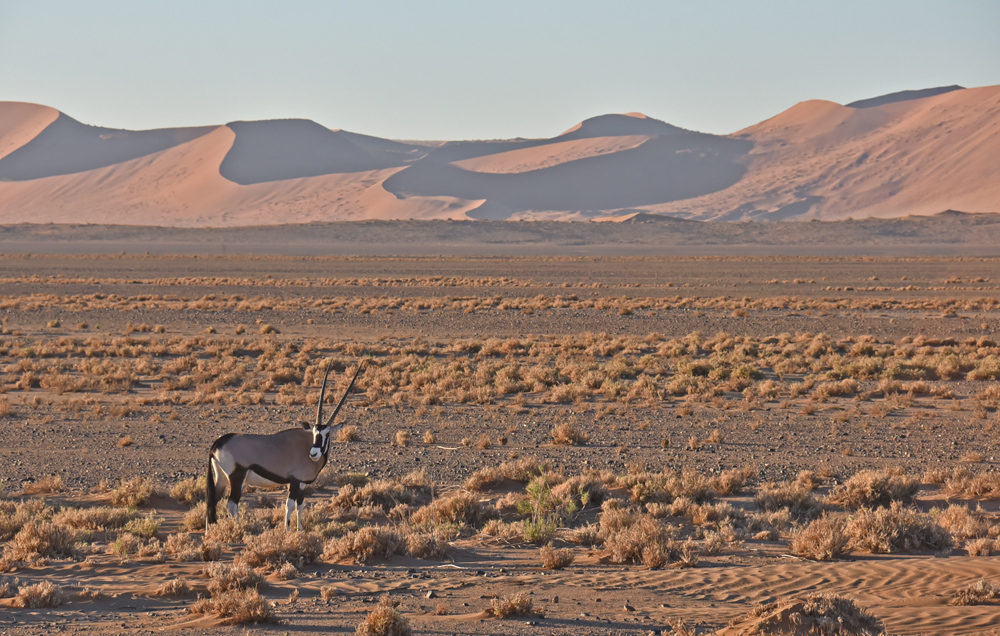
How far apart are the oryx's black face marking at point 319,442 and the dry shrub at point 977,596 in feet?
14.5

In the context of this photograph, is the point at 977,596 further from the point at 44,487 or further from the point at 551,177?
the point at 551,177

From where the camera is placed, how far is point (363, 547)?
730 cm

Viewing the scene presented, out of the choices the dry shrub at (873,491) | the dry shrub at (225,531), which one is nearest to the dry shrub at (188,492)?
the dry shrub at (225,531)

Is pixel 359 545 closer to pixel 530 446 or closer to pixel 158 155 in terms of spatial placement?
pixel 530 446

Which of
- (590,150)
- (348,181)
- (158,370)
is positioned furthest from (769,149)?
(158,370)

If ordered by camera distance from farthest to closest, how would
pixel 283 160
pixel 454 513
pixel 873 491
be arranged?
pixel 283 160, pixel 873 491, pixel 454 513

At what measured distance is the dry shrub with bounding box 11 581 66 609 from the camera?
608 cm

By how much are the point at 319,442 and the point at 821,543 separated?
379cm

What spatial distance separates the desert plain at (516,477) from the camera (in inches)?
243

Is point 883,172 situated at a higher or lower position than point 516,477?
higher

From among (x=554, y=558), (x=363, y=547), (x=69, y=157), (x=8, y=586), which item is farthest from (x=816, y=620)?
(x=69, y=157)

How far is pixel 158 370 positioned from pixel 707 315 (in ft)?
61.7

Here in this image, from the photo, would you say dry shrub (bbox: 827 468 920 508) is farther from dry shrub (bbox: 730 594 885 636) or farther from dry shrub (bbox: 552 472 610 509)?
dry shrub (bbox: 730 594 885 636)

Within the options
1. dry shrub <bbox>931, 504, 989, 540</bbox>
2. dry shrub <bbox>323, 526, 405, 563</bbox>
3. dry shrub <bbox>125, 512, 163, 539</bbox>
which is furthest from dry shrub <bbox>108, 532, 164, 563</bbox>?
dry shrub <bbox>931, 504, 989, 540</bbox>
